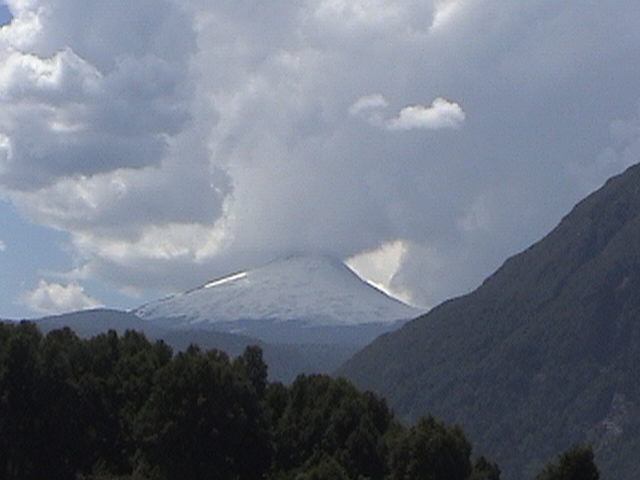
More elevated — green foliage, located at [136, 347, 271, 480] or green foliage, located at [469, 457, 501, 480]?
green foliage, located at [136, 347, 271, 480]

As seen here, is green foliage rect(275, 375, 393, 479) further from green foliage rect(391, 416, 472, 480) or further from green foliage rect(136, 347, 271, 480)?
green foliage rect(391, 416, 472, 480)

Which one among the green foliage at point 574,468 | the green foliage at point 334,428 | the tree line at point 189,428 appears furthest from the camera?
the green foliage at point 334,428

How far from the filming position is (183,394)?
8381 cm

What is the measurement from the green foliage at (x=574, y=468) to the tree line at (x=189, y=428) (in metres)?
5.87

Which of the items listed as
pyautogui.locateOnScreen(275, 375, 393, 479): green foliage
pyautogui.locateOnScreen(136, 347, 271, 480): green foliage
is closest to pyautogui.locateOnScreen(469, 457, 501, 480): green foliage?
pyautogui.locateOnScreen(275, 375, 393, 479): green foliage

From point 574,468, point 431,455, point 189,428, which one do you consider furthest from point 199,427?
point 574,468

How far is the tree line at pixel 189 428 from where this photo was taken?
268ft

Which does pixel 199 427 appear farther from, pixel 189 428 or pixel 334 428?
pixel 334 428

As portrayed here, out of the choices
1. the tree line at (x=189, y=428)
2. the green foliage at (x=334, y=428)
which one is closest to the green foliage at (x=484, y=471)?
the tree line at (x=189, y=428)

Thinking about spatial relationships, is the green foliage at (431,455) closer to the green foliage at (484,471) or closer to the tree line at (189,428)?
the tree line at (189,428)

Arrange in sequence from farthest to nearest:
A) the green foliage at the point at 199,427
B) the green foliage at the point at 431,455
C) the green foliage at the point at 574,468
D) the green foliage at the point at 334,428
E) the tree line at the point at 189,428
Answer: the green foliage at the point at 334,428, the green foliage at the point at 199,427, the tree line at the point at 189,428, the green foliage at the point at 431,455, the green foliage at the point at 574,468

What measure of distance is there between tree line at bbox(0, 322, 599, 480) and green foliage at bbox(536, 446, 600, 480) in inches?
231

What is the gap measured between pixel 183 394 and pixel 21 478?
10.6 metres

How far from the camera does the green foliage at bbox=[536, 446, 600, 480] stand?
73.5 metres
